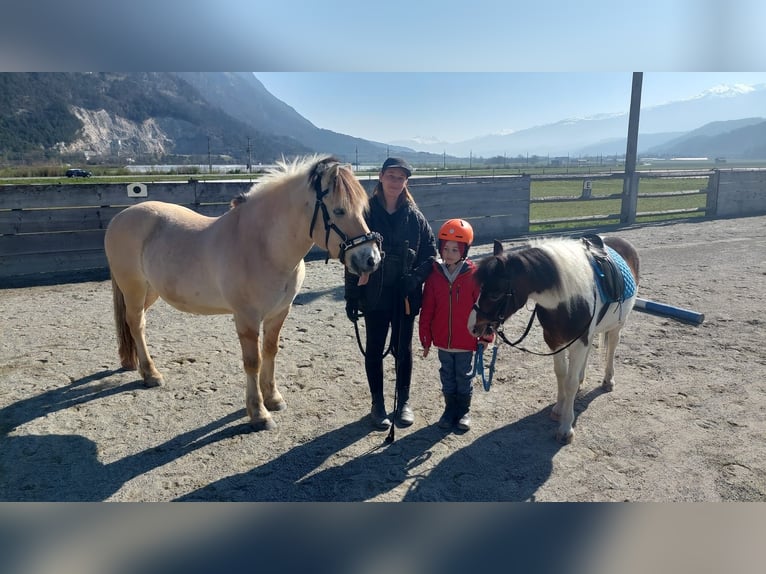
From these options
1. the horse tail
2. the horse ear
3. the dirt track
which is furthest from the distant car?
the horse ear

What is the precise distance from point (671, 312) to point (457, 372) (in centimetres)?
343

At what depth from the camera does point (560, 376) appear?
3314 mm

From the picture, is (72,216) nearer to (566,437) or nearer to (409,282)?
(409,282)

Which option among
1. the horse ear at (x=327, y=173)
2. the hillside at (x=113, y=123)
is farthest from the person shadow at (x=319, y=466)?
the hillside at (x=113, y=123)

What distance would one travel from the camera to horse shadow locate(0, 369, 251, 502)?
2.63 meters

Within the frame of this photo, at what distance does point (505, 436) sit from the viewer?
10.5ft

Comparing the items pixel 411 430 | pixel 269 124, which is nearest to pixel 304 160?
pixel 411 430

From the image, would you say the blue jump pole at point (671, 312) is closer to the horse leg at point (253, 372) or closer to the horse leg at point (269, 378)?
the horse leg at point (269, 378)

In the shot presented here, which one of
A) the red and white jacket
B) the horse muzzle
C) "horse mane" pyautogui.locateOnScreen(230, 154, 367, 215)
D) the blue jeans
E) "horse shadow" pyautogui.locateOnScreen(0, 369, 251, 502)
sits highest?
"horse mane" pyautogui.locateOnScreen(230, 154, 367, 215)

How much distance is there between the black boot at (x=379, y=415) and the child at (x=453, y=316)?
15.4 inches

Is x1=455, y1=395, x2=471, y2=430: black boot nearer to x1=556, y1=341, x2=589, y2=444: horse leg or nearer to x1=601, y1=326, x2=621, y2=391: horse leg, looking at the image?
x1=556, y1=341, x2=589, y2=444: horse leg

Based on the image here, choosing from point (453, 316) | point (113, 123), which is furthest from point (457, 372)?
point (113, 123)

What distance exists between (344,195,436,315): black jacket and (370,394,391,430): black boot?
698 millimetres

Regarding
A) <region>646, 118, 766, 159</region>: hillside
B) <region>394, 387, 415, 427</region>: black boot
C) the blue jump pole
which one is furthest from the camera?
<region>646, 118, 766, 159</region>: hillside
